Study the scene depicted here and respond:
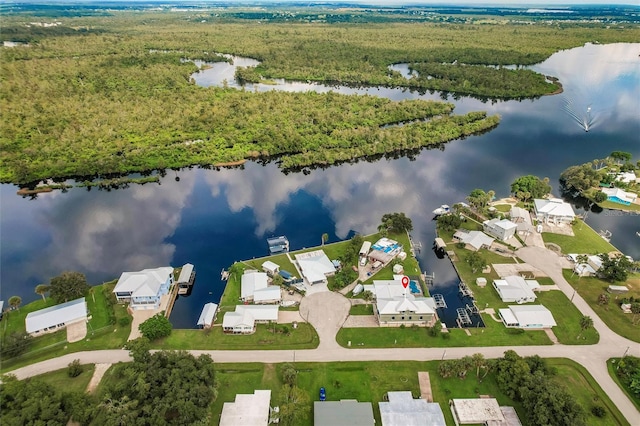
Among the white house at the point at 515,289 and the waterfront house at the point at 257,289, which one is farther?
the white house at the point at 515,289

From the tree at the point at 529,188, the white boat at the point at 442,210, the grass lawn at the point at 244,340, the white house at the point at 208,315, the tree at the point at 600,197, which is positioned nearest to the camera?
the grass lawn at the point at 244,340

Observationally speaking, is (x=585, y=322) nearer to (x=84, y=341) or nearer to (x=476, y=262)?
(x=476, y=262)

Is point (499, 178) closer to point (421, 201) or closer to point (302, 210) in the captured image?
point (421, 201)

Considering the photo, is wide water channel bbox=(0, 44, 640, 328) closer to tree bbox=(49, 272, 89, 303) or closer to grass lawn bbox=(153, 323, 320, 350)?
grass lawn bbox=(153, 323, 320, 350)

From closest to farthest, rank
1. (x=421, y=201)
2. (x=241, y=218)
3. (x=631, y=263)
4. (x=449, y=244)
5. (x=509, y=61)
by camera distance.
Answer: (x=631, y=263)
(x=449, y=244)
(x=241, y=218)
(x=421, y=201)
(x=509, y=61)

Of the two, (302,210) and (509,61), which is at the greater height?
(509,61)

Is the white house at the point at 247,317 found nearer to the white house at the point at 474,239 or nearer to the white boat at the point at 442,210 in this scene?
the white house at the point at 474,239

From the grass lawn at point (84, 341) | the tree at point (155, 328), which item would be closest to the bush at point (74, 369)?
the grass lawn at point (84, 341)

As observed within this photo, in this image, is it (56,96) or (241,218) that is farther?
(56,96)

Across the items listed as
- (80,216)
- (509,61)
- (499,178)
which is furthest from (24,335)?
(509,61)
